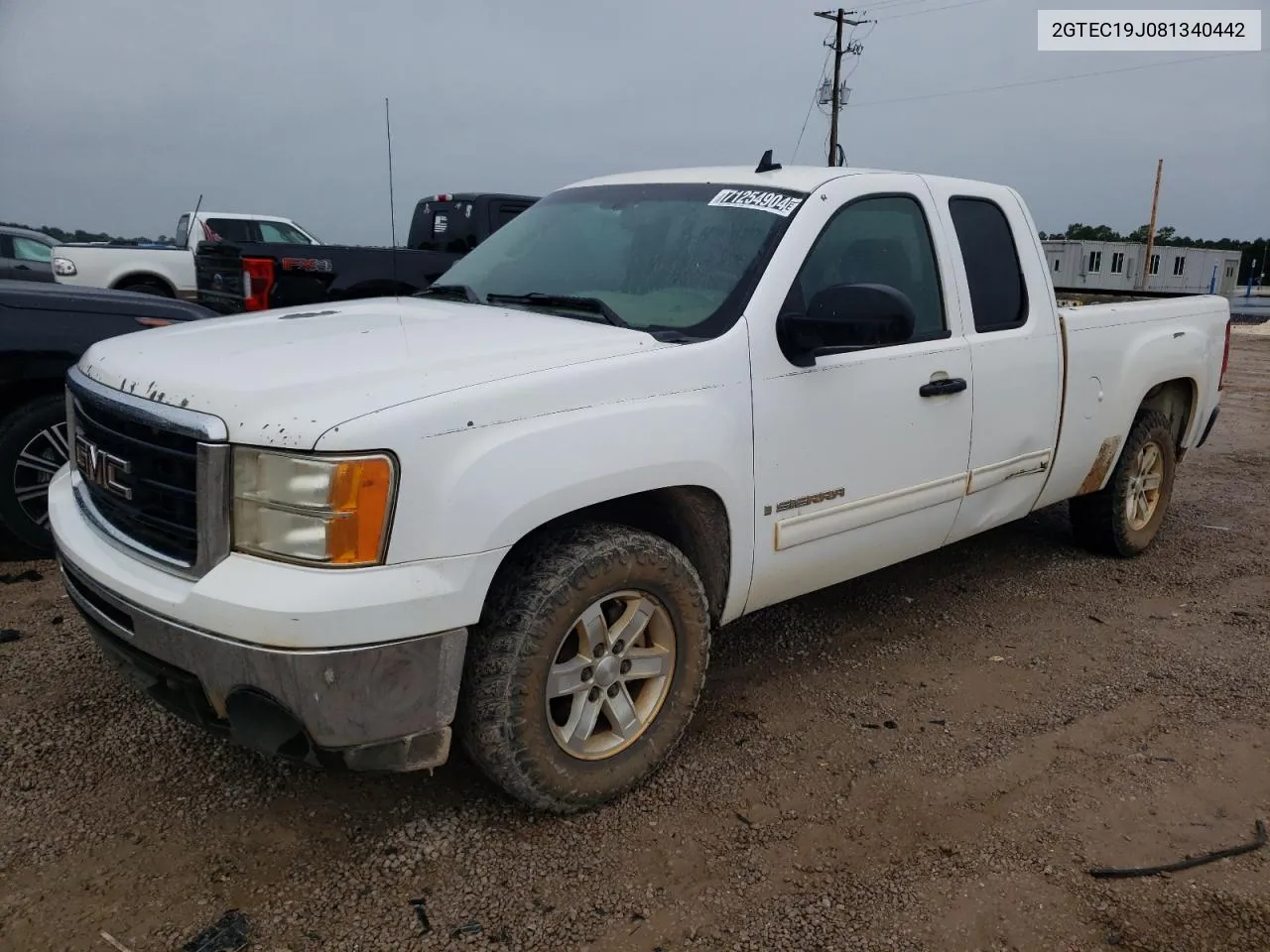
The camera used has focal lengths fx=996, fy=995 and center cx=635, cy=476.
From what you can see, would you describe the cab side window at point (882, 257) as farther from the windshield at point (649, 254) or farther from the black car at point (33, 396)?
the black car at point (33, 396)

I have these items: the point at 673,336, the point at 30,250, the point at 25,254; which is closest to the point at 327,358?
the point at 673,336

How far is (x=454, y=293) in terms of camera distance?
3.78 m

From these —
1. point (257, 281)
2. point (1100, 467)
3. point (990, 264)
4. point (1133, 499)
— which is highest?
point (990, 264)

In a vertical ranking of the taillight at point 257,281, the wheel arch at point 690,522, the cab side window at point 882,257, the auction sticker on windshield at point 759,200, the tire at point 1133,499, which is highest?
the auction sticker on windshield at point 759,200

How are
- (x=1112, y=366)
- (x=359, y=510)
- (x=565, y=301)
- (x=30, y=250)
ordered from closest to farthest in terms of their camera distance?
(x=359, y=510) < (x=565, y=301) < (x=1112, y=366) < (x=30, y=250)

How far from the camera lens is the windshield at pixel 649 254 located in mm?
3191

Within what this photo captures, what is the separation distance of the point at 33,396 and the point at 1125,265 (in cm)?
5565

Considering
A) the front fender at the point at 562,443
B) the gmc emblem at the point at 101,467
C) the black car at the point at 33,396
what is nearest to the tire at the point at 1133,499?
the front fender at the point at 562,443

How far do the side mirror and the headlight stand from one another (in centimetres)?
141

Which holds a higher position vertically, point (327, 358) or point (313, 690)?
point (327, 358)

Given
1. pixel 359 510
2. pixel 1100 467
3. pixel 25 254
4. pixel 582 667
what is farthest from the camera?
pixel 25 254

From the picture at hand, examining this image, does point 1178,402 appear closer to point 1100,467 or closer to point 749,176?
point 1100,467

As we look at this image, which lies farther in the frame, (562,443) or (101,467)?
(101,467)

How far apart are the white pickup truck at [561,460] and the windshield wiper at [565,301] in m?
0.01
